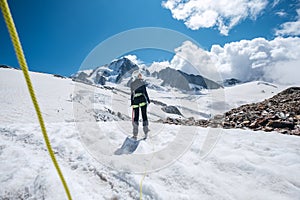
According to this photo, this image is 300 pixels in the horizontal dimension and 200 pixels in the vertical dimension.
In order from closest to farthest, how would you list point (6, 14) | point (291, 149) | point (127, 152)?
point (6, 14) < point (291, 149) < point (127, 152)

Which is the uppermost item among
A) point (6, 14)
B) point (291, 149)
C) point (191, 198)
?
point (6, 14)

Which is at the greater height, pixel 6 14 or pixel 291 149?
pixel 6 14

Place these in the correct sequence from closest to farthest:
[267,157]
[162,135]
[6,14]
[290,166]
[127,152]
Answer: [6,14]
[290,166]
[267,157]
[127,152]
[162,135]

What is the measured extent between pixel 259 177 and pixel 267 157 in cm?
101

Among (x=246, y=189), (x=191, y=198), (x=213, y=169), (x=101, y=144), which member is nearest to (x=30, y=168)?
(x=101, y=144)

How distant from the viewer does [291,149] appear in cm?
462

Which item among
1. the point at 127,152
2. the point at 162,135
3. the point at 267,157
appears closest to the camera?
the point at 267,157

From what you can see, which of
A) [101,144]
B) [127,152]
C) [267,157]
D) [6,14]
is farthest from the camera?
[101,144]

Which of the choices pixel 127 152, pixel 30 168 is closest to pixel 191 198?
pixel 127 152

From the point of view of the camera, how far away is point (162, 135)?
668cm

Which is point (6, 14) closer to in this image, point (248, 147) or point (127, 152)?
point (127, 152)

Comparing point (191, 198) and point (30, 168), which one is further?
point (30, 168)

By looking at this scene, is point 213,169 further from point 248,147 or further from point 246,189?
point 248,147

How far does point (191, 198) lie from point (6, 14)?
3.47 m
